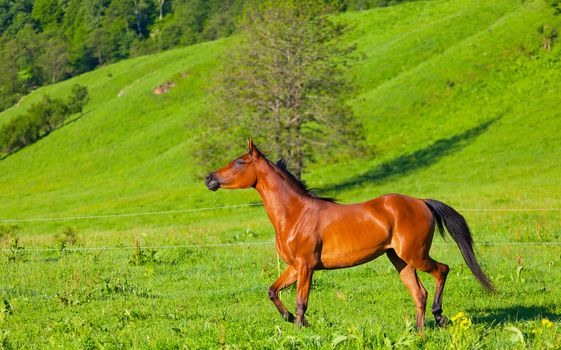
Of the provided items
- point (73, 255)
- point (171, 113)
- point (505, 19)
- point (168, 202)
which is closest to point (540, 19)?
point (505, 19)

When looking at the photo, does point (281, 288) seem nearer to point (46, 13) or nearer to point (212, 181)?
point (212, 181)

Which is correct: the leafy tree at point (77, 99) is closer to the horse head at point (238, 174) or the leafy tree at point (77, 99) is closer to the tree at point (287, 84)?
the tree at point (287, 84)

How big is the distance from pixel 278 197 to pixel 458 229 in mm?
2843

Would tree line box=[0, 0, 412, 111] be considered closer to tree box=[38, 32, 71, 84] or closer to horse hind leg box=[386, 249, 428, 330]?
tree box=[38, 32, 71, 84]

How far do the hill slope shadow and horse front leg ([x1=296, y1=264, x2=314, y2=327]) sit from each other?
110ft

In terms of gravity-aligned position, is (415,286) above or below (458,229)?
below

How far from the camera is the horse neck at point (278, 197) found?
1082cm

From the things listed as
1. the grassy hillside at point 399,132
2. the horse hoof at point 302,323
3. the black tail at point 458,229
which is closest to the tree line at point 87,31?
the grassy hillside at point 399,132

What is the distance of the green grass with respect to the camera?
10.6m

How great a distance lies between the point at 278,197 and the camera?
1105cm

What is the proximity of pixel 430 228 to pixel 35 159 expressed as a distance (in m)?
75.7

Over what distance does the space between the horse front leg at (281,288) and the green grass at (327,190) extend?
533 mm

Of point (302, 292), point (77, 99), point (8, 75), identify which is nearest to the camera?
point (302, 292)

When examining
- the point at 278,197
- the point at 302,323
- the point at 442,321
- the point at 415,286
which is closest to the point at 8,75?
the point at 278,197
